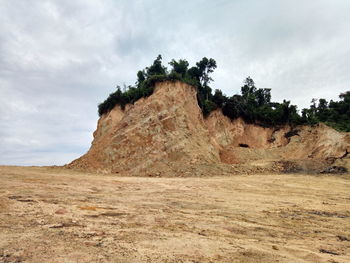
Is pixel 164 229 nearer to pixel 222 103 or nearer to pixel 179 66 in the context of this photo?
pixel 222 103

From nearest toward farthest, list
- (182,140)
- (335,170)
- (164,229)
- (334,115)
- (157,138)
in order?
(164,229) → (335,170) → (157,138) → (182,140) → (334,115)

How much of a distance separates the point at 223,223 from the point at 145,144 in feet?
44.8

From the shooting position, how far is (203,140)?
68.3ft

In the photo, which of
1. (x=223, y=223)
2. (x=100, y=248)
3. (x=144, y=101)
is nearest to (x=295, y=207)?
(x=223, y=223)

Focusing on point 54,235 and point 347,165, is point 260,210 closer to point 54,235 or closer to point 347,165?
point 54,235

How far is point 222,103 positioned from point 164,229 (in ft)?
77.2

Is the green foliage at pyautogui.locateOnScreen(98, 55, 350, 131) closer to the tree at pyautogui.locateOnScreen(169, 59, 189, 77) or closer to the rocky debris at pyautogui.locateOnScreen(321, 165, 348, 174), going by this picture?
the tree at pyautogui.locateOnScreen(169, 59, 189, 77)

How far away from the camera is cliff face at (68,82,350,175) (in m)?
17.5

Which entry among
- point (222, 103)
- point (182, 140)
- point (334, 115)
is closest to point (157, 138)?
point (182, 140)

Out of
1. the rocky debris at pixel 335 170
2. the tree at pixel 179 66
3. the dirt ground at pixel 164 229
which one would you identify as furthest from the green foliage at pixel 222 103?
the dirt ground at pixel 164 229

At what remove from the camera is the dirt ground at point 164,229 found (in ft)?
10.6

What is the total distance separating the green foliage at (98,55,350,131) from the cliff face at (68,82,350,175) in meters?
0.77

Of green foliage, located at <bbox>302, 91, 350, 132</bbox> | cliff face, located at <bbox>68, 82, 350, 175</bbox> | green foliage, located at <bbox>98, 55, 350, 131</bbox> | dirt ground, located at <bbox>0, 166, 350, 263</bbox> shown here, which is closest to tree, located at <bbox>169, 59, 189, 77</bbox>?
green foliage, located at <bbox>98, 55, 350, 131</bbox>

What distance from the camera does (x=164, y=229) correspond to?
4.35 meters
